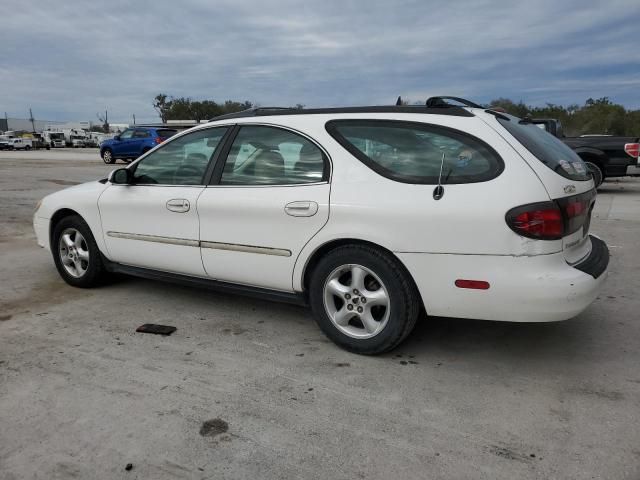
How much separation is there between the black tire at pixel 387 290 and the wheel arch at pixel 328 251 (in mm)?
15

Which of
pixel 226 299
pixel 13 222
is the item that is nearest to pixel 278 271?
pixel 226 299

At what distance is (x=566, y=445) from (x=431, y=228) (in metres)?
1.30

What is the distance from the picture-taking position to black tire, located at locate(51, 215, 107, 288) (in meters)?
4.78

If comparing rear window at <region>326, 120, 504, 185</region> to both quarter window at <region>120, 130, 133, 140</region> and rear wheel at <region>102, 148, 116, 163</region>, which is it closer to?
quarter window at <region>120, 130, 133, 140</region>

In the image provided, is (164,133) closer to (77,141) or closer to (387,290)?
(387,290)

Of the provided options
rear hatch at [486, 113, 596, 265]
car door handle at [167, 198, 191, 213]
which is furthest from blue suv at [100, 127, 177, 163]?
rear hatch at [486, 113, 596, 265]

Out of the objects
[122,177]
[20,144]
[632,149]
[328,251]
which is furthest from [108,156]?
[20,144]

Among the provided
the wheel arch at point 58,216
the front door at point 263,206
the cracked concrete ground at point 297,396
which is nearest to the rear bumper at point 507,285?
the cracked concrete ground at point 297,396

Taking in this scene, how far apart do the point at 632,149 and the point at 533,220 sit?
11.6 metres

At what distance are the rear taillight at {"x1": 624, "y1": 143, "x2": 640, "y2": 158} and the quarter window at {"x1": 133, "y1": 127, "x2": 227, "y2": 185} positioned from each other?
11.7 meters

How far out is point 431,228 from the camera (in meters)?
3.08

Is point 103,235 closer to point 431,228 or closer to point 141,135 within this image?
point 431,228

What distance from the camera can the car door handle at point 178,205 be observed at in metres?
4.04

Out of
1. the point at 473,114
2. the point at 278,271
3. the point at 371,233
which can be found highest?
the point at 473,114
